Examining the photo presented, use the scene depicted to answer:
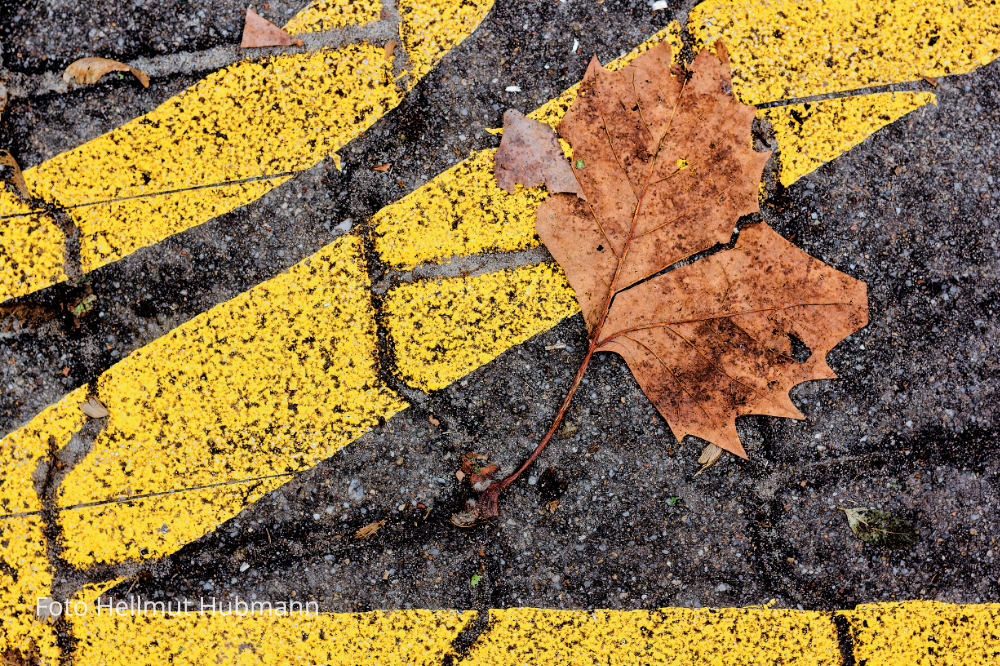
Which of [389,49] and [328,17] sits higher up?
[328,17]

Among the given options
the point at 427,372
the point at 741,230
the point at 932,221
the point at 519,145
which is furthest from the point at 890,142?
the point at 427,372

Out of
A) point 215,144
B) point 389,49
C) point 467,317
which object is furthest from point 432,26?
point 467,317

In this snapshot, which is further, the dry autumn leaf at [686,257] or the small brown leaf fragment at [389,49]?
the small brown leaf fragment at [389,49]

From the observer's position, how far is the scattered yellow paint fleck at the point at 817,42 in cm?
200

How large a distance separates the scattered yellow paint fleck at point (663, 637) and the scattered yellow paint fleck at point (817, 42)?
1.66 meters

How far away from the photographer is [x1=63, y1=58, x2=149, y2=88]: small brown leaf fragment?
1930 millimetres

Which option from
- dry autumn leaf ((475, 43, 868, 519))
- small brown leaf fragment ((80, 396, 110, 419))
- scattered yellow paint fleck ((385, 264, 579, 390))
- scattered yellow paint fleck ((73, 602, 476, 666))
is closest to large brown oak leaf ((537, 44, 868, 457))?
dry autumn leaf ((475, 43, 868, 519))

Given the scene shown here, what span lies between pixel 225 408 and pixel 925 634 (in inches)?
90.0

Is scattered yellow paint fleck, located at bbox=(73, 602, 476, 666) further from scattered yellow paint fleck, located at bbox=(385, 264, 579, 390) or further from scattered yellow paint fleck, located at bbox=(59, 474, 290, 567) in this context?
scattered yellow paint fleck, located at bbox=(385, 264, 579, 390)

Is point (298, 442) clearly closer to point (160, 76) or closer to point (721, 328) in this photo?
point (160, 76)

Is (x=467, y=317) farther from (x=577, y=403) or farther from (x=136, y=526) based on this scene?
(x=136, y=526)

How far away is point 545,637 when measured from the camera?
1.96m

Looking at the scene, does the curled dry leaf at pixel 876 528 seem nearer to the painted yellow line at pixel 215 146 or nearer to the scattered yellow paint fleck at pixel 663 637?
the scattered yellow paint fleck at pixel 663 637

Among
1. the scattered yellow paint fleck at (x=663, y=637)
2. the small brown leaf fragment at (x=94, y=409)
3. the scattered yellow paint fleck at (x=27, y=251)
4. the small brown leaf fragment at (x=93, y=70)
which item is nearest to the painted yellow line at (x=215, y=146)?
the scattered yellow paint fleck at (x=27, y=251)
